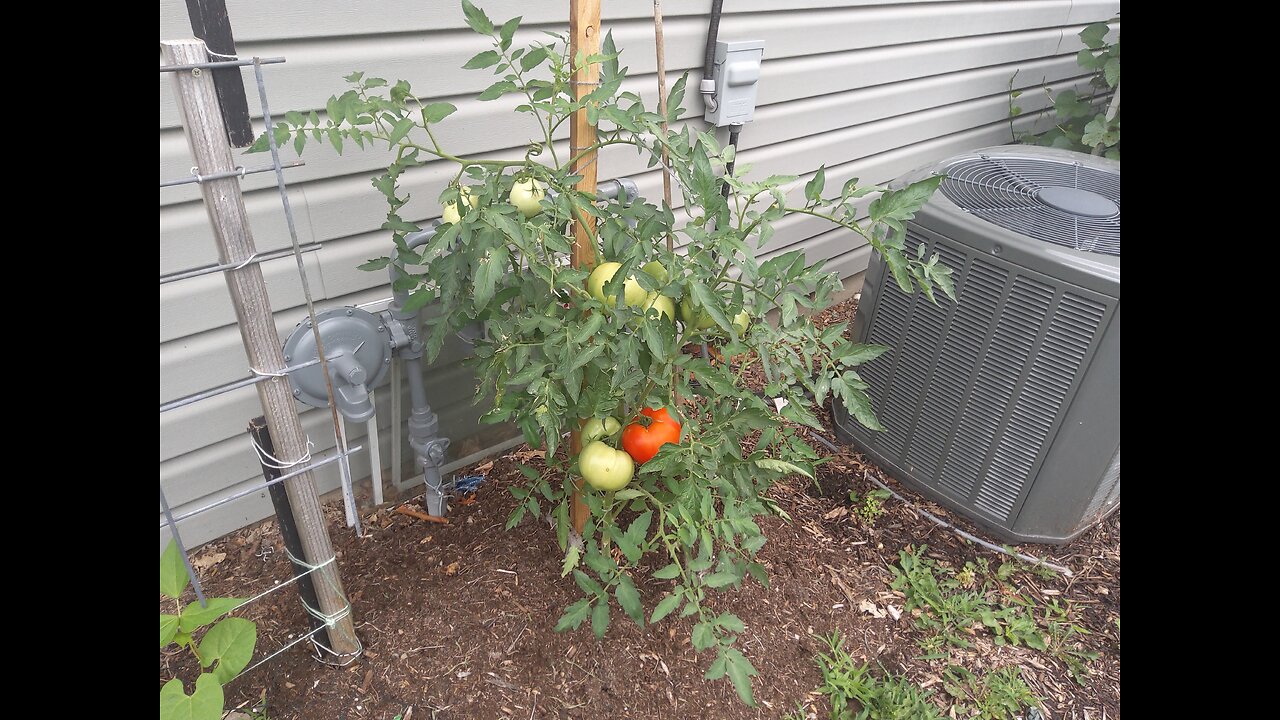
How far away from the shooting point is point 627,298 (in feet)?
4.60

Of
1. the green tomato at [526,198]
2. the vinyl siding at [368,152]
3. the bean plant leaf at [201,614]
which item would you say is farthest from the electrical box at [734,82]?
the bean plant leaf at [201,614]

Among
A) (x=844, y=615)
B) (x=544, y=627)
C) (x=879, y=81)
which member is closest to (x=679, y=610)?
(x=544, y=627)

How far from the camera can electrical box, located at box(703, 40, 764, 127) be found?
256 cm

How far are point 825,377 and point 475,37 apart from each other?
1347mm

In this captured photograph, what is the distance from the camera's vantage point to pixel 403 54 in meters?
1.85

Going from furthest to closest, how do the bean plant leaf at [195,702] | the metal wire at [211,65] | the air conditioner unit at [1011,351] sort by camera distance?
the air conditioner unit at [1011,351], the bean plant leaf at [195,702], the metal wire at [211,65]

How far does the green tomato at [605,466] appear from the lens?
147cm

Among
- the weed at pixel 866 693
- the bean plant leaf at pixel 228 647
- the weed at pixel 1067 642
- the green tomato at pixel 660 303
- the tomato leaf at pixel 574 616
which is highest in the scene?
the green tomato at pixel 660 303

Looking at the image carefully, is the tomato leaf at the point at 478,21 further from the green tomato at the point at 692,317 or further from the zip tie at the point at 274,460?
the zip tie at the point at 274,460

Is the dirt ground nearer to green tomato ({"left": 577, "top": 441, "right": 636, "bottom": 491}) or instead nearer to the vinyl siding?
the vinyl siding

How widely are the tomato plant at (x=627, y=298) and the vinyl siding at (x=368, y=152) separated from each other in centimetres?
34

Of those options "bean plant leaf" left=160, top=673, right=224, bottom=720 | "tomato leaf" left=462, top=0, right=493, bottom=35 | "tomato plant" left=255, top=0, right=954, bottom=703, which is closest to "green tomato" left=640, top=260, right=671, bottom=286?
"tomato plant" left=255, top=0, right=954, bottom=703

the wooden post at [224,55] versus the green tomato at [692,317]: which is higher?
the wooden post at [224,55]

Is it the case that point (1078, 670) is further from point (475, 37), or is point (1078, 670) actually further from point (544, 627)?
point (475, 37)
